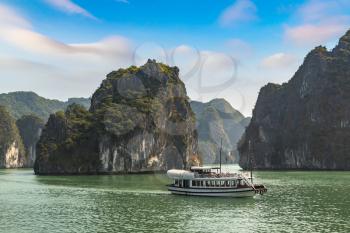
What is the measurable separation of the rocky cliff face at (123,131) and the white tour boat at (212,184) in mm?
73503

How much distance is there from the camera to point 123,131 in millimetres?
137375

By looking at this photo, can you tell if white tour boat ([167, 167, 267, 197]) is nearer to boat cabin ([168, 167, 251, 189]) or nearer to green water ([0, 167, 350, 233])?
boat cabin ([168, 167, 251, 189])

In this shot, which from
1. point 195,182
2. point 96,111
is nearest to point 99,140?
point 96,111

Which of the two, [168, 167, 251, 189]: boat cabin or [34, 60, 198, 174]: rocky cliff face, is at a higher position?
[34, 60, 198, 174]: rocky cliff face

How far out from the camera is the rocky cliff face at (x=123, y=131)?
137m

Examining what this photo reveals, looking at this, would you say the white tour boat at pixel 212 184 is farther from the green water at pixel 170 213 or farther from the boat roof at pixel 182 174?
the green water at pixel 170 213

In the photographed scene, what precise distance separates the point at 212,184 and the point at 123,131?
78127 millimetres

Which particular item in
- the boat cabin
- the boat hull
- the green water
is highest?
the boat cabin

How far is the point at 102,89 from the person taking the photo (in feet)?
516

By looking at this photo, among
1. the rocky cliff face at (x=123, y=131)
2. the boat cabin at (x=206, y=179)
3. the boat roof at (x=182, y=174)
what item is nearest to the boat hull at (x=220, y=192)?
the boat cabin at (x=206, y=179)

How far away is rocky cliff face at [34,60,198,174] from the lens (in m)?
137

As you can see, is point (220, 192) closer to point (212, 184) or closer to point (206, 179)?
point (212, 184)

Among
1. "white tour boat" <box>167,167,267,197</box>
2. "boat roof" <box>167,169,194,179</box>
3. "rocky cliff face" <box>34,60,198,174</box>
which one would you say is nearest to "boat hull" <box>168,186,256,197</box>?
"white tour boat" <box>167,167,267,197</box>

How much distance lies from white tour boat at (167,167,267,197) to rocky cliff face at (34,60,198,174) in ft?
241
